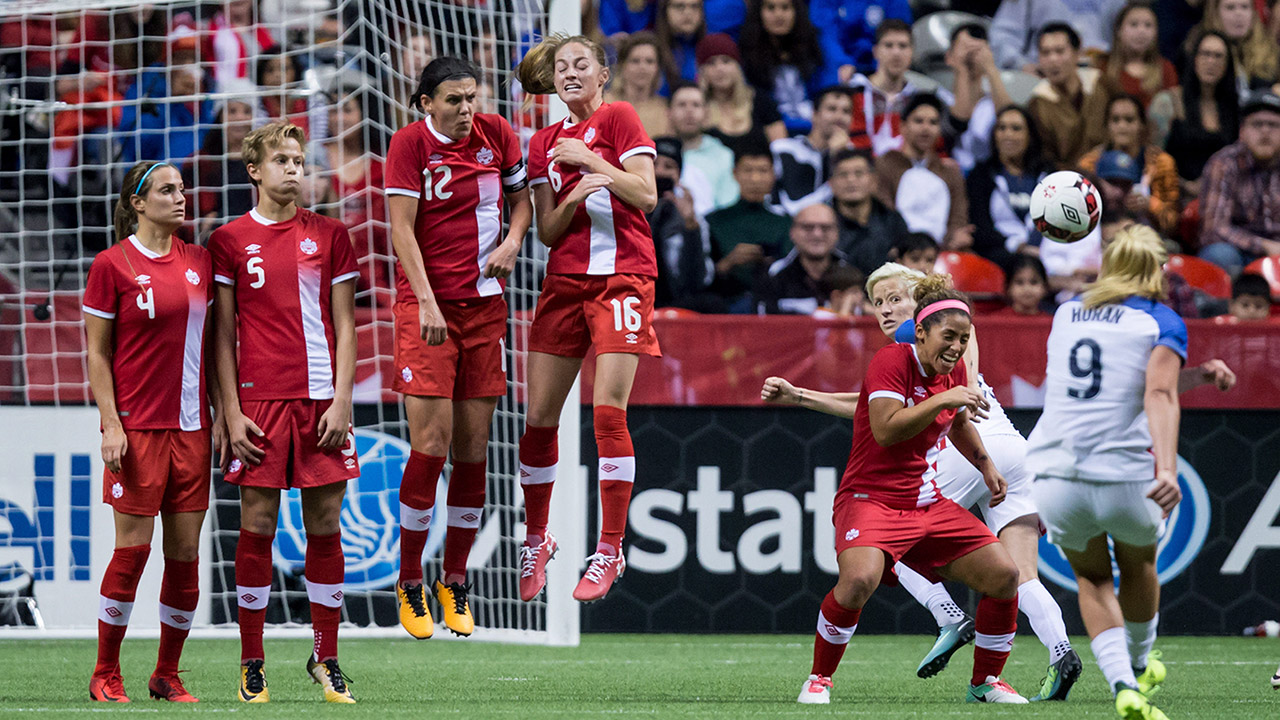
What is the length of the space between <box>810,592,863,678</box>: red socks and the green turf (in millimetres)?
205

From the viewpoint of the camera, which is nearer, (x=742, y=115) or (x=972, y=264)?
(x=972, y=264)

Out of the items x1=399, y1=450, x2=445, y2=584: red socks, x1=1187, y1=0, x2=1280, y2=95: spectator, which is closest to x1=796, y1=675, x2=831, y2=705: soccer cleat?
x1=399, y1=450, x2=445, y2=584: red socks

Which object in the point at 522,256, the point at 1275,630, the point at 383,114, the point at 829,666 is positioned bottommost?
the point at 1275,630

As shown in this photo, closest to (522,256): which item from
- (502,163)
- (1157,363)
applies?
(502,163)

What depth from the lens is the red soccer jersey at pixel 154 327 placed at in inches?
236

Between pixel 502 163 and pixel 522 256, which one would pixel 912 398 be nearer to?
pixel 502 163

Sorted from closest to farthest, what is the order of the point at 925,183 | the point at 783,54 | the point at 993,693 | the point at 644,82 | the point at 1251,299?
the point at 993,693 → the point at 1251,299 → the point at 925,183 → the point at 644,82 → the point at 783,54

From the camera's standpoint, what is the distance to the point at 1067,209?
19.6 feet

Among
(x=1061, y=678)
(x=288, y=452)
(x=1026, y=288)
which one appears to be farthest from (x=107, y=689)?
(x=1026, y=288)

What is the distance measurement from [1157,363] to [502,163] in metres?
2.83

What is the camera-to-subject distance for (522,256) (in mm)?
8656

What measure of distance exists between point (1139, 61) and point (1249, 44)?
3.17 ft

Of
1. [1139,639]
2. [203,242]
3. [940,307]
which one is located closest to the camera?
[1139,639]

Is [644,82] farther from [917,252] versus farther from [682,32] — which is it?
[917,252]
